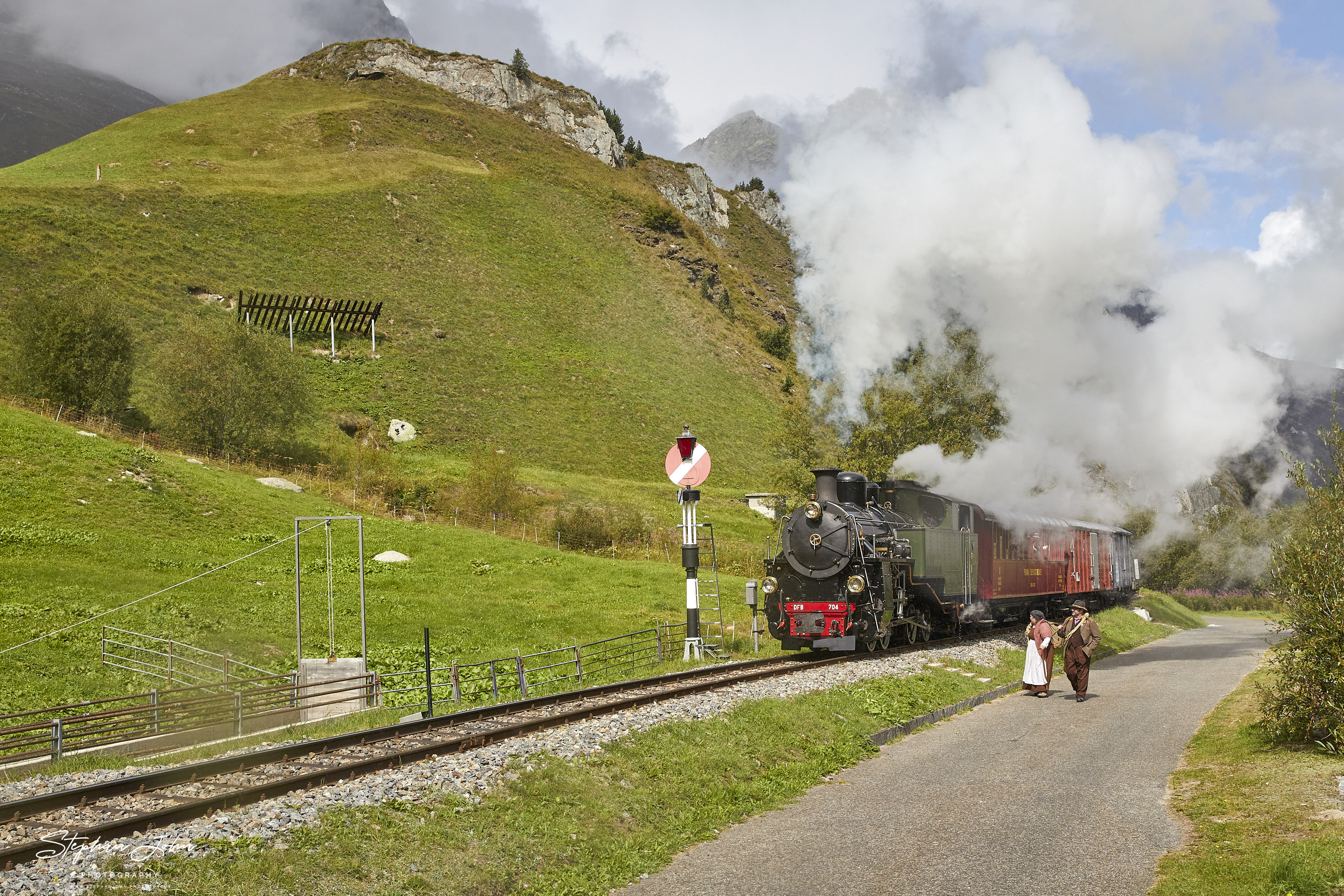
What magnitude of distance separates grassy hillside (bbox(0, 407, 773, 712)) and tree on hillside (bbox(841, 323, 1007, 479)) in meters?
8.12

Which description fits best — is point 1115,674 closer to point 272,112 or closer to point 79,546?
point 79,546

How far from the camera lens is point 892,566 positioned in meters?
24.2

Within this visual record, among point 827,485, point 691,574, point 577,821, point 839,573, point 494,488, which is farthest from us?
point 494,488

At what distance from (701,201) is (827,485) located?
134 metres

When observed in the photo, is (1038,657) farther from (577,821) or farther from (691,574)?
(577,821)

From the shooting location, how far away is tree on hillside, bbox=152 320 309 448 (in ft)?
152

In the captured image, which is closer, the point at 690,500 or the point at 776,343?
the point at 690,500

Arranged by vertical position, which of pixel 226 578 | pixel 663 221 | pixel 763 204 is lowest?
pixel 226 578

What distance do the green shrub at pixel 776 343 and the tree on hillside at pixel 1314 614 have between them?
90855mm

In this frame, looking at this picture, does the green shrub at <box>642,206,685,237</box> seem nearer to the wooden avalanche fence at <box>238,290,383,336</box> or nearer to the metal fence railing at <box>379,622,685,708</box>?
the wooden avalanche fence at <box>238,290,383,336</box>

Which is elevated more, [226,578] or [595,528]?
[595,528]

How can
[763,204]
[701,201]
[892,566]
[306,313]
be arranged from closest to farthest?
[892,566], [306,313], [701,201], [763,204]

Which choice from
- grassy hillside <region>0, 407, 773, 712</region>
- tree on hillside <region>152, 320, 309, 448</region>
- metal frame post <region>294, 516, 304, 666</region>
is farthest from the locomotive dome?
tree on hillside <region>152, 320, 309, 448</region>

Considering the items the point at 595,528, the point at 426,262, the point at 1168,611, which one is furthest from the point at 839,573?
the point at 426,262
